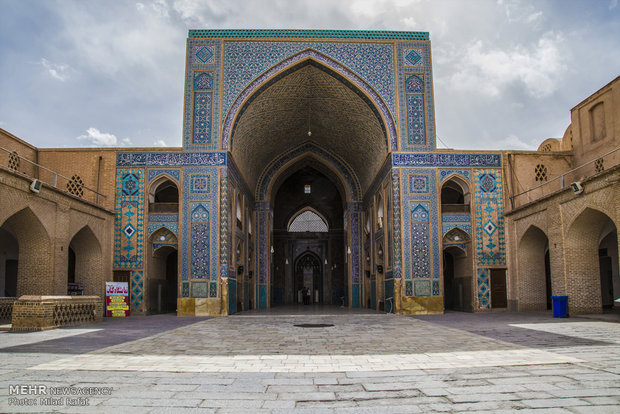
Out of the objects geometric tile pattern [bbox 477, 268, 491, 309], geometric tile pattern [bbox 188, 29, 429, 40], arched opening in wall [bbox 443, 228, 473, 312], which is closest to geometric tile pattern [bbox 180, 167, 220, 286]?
geometric tile pattern [bbox 188, 29, 429, 40]

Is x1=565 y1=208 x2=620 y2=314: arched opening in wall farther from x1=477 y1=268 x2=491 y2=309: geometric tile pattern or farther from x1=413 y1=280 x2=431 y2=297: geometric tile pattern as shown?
x1=413 y1=280 x2=431 y2=297: geometric tile pattern

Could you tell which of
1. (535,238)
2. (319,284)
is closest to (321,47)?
(535,238)

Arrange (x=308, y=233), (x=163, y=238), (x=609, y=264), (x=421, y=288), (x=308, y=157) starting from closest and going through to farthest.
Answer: (x=421, y=288)
(x=163, y=238)
(x=609, y=264)
(x=308, y=157)
(x=308, y=233)

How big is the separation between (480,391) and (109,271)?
46.9ft

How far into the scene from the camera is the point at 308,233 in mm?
30031

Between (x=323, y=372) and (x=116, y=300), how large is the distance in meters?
11.6

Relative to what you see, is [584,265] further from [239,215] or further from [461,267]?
[239,215]

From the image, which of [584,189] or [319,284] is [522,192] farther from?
[319,284]

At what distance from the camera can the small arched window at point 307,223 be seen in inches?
1217

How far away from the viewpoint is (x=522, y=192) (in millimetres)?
16953

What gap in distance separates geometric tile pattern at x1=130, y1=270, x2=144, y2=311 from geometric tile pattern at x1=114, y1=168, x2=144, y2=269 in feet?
0.87

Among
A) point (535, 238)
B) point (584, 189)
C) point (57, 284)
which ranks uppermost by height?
point (584, 189)

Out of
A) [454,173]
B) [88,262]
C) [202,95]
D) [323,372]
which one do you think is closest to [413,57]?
[454,173]

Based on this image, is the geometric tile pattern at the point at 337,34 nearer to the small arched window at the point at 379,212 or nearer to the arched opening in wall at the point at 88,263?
the small arched window at the point at 379,212
